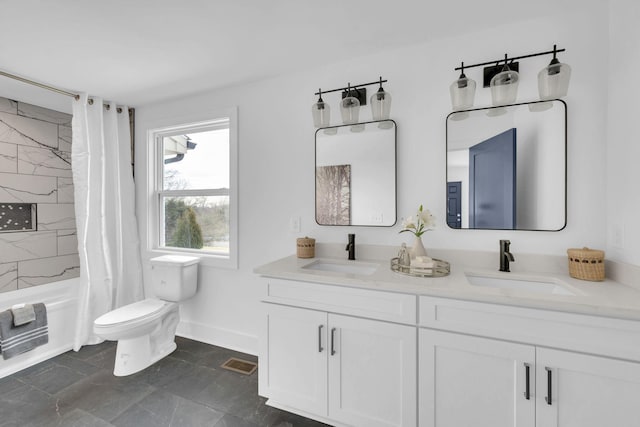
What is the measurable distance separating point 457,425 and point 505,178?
51.0 inches

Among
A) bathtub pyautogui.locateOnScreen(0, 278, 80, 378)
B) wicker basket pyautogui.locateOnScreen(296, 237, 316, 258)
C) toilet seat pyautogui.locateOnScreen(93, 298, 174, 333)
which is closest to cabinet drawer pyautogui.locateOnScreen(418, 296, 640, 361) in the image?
wicker basket pyautogui.locateOnScreen(296, 237, 316, 258)

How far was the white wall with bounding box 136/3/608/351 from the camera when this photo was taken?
1497 millimetres

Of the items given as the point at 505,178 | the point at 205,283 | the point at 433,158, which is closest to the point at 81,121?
the point at 205,283

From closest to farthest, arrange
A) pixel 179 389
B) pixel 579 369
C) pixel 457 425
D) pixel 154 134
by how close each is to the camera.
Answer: pixel 579 369 < pixel 457 425 < pixel 179 389 < pixel 154 134

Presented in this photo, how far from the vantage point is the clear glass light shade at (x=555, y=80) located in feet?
4.50

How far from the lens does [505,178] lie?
5.41ft

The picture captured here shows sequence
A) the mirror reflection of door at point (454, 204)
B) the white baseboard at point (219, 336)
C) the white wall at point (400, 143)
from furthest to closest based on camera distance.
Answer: the white baseboard at point (219, 336) < the mirror reflection of door at point (454, 204) < the white wall at point (400, 143)

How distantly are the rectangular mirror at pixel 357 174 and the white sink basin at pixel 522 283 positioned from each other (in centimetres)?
61

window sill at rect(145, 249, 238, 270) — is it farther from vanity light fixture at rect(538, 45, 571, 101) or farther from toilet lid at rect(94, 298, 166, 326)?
vanity light fixture at rect(538, 45, 571, 101)

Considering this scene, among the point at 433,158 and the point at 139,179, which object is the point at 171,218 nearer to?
the point at 139,179

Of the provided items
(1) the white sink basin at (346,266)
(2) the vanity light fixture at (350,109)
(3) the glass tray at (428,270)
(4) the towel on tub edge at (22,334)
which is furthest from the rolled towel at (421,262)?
(4) the towel on tub edge at (22,334)

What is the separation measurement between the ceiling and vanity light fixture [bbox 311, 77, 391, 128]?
0.77ft

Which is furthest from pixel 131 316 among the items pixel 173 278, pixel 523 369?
pixel 523 369

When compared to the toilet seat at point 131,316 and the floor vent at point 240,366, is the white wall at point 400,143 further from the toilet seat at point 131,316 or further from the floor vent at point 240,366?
the toilet seat at point 131,316
